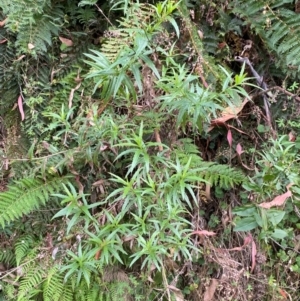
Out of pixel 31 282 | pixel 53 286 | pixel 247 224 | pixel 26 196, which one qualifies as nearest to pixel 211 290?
pixel 247 224

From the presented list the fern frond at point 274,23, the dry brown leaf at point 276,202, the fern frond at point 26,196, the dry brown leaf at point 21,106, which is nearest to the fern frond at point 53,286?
the fern frond at point 26,196

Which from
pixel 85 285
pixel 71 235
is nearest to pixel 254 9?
pixel 71 235

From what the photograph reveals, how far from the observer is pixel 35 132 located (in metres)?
2.16

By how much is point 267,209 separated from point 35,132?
124 centimetres

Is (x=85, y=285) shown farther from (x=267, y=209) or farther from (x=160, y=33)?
(x=160, y=33)

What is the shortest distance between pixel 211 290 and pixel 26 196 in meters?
1.02

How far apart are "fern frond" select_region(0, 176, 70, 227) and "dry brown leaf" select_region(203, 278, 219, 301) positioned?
0.88 m

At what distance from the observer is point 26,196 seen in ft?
6.32

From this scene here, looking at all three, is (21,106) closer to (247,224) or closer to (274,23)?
(247,224)

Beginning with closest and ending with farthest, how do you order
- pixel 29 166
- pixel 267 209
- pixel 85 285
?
pixel 267 209
pixel 85 285
pixel 29 166

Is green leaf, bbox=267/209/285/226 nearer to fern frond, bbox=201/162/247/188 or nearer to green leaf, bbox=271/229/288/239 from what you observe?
green leaf, bbox=271/229/288/239

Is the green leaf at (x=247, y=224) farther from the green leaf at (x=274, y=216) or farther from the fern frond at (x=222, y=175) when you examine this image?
the fern frond at (x=222, y=175)

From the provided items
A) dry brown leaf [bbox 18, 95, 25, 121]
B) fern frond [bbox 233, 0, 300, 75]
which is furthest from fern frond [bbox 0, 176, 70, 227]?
fern frond [bbox 233, 0, 300, 75]

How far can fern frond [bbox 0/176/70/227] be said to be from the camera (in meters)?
1.89
